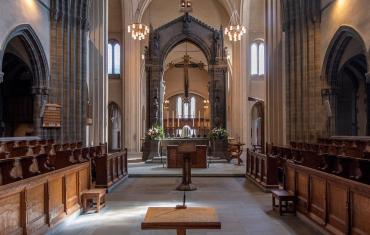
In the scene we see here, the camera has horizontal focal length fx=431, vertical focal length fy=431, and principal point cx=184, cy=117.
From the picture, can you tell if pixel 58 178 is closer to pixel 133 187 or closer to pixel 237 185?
pixel 133 187

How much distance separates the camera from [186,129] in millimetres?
25859

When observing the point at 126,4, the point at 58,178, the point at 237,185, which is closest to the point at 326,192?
the point at 58,178

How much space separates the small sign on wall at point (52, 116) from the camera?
1591cm

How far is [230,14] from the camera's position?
34031 millimetres

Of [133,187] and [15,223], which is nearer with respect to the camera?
[15,223]

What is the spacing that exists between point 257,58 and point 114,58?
10580mm

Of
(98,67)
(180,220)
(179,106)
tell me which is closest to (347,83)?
(98,67)

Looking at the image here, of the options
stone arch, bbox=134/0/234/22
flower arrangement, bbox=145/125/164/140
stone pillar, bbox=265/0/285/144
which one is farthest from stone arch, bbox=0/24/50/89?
stone arch, bbox=134/0/234/22

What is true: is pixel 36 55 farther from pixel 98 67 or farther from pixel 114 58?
pixel 114 58

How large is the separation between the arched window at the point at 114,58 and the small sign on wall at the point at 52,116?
616 inches

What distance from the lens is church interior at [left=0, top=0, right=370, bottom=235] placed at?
685 centimetres

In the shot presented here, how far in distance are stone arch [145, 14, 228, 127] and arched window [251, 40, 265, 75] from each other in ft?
20.9

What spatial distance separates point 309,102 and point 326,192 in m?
10.1

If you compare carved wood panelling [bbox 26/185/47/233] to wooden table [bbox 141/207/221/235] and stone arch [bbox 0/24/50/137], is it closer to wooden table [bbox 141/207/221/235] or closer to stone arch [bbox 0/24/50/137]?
wooden table [bbox 141/207/221/235]
